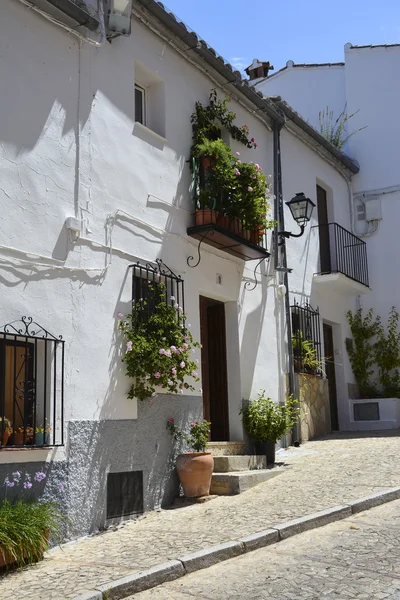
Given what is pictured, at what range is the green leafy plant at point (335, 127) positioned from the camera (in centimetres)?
1634

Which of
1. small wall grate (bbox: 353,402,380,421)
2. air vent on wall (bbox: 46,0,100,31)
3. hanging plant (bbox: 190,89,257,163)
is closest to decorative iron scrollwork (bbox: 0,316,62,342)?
air vent on wall (bbox: 46,0,100,31)

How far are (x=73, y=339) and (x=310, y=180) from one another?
26.5 ft

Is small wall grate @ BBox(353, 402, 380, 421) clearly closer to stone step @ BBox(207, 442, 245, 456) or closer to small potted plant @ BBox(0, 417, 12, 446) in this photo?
stone step @ BBox(207, 442, 245, 456)

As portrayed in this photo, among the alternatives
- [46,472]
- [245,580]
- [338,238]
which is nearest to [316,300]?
[338,238]

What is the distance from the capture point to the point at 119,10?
28.9 ft

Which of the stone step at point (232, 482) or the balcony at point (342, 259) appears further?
the balcony at point (342, 259)

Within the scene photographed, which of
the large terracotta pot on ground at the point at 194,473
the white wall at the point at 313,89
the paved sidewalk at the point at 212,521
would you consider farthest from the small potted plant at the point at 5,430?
the white wall at the point at 313,89

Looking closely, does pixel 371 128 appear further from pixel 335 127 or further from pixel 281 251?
pixel 281 251

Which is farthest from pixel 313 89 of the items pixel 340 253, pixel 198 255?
pixel 198 255

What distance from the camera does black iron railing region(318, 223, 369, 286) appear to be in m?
14.8

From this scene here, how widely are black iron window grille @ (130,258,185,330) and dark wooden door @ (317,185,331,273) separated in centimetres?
576

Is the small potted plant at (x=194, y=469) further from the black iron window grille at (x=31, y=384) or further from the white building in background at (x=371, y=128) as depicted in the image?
the white building in background at (x=371, y=128)

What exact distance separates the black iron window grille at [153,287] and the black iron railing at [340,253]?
564cm

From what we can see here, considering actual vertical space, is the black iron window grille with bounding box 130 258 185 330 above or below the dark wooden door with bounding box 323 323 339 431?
above
